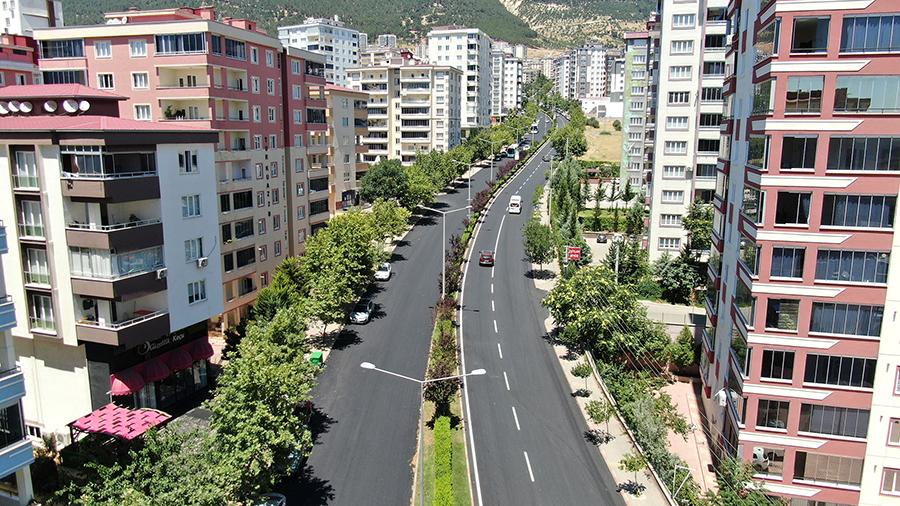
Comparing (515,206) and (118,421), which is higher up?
(515,206)

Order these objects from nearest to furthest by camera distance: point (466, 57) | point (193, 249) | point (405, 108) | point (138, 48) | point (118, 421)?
1. point (118, 421)
2. point (193, 249)
3. point (138, 48)
4. point (405, 108)
5. point (466, 57)

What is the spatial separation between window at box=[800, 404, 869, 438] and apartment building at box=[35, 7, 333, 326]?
42.5 metres

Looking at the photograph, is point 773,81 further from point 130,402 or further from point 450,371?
point 130,402

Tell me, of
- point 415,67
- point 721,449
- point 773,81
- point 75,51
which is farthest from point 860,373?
point 415,67

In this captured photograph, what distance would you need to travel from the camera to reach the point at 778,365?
30.2 meters

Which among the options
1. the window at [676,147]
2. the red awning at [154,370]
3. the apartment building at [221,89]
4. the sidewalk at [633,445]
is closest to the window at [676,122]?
the window at [676,147]

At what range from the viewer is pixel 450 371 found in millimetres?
40094

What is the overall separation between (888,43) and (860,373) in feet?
49.8

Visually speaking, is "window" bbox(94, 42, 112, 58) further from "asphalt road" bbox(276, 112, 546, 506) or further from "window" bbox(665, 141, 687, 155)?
"window" bbox(665, 141, 687, 155)

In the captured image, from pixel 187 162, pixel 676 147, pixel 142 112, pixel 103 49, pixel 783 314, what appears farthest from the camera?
pixel 676 147

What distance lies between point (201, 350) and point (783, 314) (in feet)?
119

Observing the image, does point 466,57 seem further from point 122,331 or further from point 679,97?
point 122,331

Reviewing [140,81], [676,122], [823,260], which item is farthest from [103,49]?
[676,122]

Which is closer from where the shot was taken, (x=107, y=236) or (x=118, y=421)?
(x=118, y=421)
